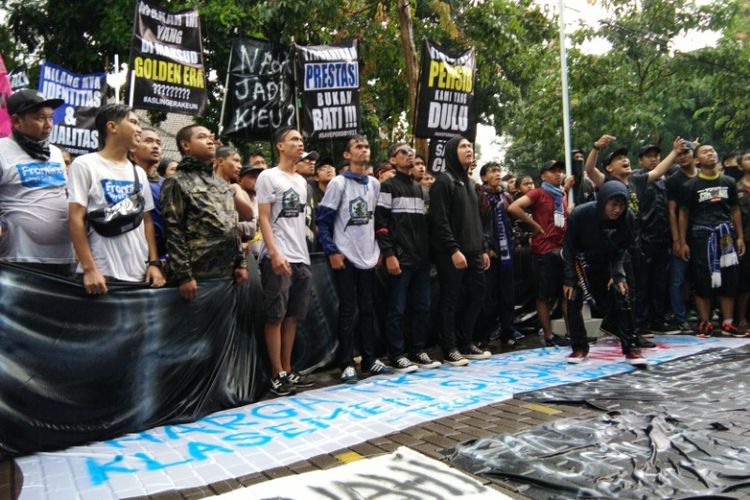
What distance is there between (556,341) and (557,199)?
4.93 ft

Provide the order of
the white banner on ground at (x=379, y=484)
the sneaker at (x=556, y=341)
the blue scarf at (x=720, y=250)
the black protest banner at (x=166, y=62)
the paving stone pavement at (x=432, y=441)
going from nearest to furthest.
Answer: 1. the white banner on ground at (x=379, y=484)
2. the paving stone pavement at (x=432, y=441)
3. the sneaker at (x=556, y=341)
4. the blue scarf at (x=720, y=250)
5. the black protest banner at (x=166, y=62)

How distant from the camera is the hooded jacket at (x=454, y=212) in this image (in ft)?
18.3

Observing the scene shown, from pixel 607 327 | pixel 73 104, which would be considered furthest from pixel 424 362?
pixel 73 104

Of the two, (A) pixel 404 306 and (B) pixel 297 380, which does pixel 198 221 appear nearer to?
(B) pixel 297 380

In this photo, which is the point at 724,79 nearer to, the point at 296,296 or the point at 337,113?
the point at 337,113

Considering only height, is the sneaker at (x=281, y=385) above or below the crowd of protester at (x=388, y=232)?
below

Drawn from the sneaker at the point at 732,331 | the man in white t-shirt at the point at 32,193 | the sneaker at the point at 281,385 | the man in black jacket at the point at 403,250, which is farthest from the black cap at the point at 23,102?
the sneaker at the point at 732,331

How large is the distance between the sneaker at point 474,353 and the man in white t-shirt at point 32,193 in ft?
11.8

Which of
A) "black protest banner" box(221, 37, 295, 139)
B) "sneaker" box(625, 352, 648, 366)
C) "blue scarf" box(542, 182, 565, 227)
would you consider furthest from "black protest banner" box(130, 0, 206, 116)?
"sneaker" box(625, 352, 648, 366)

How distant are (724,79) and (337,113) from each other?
37.5 ft

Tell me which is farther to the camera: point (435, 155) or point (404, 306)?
point (435, 155)

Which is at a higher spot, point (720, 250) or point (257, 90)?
point (257, 90)

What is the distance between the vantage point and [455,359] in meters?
5.61

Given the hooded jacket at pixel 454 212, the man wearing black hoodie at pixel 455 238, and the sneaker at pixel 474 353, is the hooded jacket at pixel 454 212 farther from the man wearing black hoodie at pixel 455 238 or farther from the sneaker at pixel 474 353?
the sneaker at pixel 474 353
